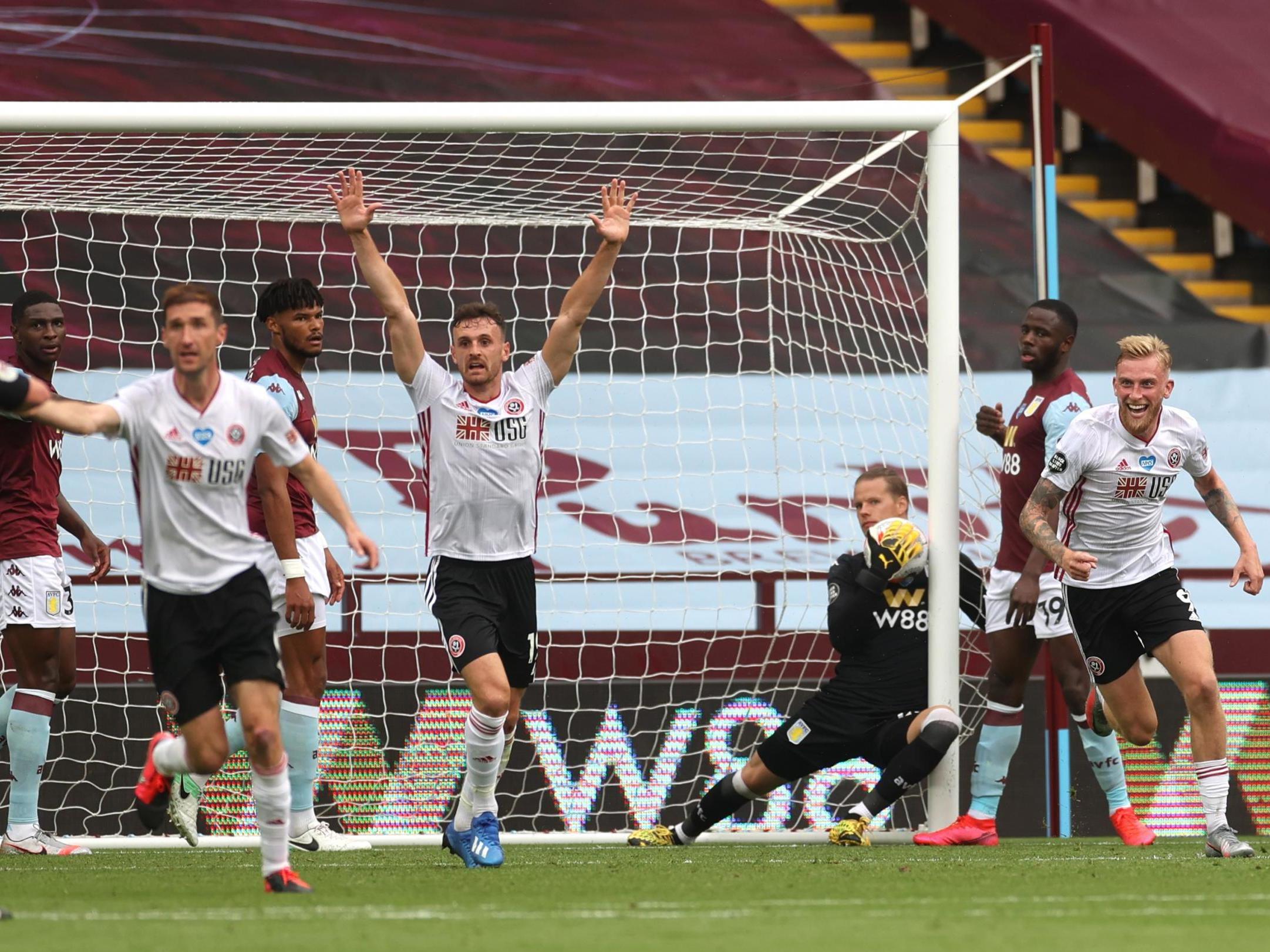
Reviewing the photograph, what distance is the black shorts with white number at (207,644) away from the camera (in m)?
5.00

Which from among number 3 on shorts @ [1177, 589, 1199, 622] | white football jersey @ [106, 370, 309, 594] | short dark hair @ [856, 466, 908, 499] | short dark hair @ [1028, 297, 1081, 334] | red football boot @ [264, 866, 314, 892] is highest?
short dark hair @ [1028, 297, 1081, 334]

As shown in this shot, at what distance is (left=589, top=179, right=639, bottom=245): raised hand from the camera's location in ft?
21.0

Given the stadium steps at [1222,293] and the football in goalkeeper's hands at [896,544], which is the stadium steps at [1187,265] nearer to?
the stadium steps at [1222,293]

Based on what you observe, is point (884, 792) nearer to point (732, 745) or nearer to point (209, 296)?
point (732, 745)

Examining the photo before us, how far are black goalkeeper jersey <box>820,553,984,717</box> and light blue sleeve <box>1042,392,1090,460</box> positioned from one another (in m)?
0.79

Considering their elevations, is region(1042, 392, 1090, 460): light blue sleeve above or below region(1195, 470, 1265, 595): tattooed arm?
above

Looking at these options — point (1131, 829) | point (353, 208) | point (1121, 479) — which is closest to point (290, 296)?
point (353, 208)

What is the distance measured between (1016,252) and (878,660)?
22.1ft

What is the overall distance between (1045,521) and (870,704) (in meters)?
1.16

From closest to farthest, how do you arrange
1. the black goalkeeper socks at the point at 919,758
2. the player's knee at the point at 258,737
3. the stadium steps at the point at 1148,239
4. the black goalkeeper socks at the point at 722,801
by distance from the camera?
1. the player's knee at the point at 258,737
2. the black goalkeeper socks at the point at 919,758
3. the black goalkeeper socks at the point at 722,801
4. the stadium steps at the point at 1148,239

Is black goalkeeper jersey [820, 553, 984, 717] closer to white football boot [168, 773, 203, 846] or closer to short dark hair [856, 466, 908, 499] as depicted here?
short dark hair [856, 466, 908, 499]

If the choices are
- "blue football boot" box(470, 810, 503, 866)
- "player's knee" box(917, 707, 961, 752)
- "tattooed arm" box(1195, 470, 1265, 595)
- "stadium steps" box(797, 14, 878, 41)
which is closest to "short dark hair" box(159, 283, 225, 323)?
"blue football boot" box(470, 810, 503, 866)

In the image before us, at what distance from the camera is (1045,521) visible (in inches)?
258

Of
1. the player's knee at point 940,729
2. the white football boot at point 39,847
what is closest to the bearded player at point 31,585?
the white football boot at point 39,847
